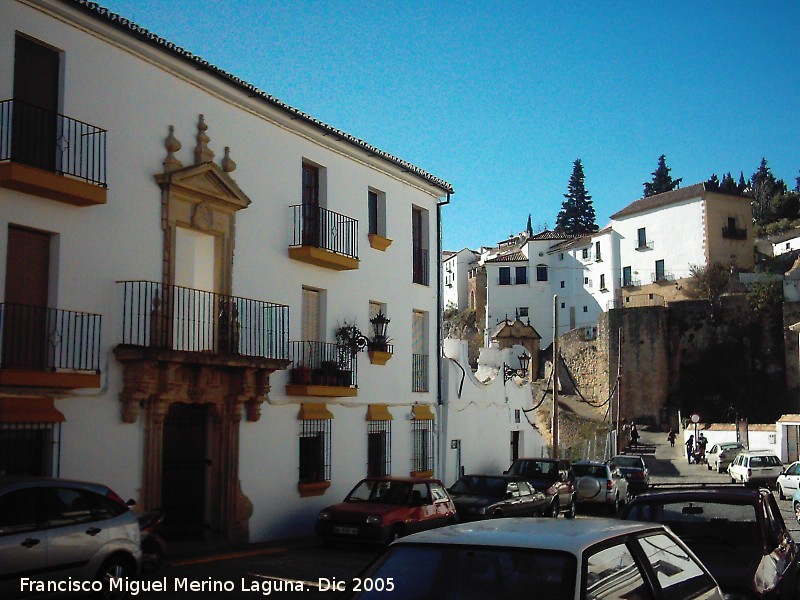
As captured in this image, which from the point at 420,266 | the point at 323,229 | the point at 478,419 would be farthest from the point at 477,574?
→ the point at 478,419

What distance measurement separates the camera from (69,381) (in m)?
12.2

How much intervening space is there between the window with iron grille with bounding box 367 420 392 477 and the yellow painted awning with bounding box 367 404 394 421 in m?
0.15

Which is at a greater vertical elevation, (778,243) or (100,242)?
(778,243)

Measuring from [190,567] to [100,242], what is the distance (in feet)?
17.4

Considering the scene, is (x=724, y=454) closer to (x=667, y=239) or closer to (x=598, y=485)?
(x=598, y=485)

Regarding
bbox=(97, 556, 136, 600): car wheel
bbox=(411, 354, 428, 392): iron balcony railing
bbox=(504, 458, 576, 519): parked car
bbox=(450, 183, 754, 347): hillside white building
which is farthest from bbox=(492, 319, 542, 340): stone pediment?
bbox=(97, 556, 136, 600): car wheel

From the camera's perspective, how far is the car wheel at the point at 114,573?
346 inches

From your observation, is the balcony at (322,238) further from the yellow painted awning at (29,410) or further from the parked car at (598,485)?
the parked car at (598,485)

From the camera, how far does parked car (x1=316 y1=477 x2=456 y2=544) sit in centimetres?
1469

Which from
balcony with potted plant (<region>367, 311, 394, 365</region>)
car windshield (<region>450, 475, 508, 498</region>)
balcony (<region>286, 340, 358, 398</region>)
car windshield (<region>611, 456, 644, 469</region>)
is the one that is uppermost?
balcony with potted plant (<region>367, 311, 394, 365</region>)

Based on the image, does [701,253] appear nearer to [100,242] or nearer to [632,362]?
[632,362]

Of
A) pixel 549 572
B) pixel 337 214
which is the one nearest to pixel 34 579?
pixel 549 572

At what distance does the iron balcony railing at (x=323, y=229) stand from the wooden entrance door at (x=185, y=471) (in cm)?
447

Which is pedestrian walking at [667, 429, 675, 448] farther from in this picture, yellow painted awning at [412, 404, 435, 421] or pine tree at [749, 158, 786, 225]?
pine tree at [749, 158, 786, 225]
